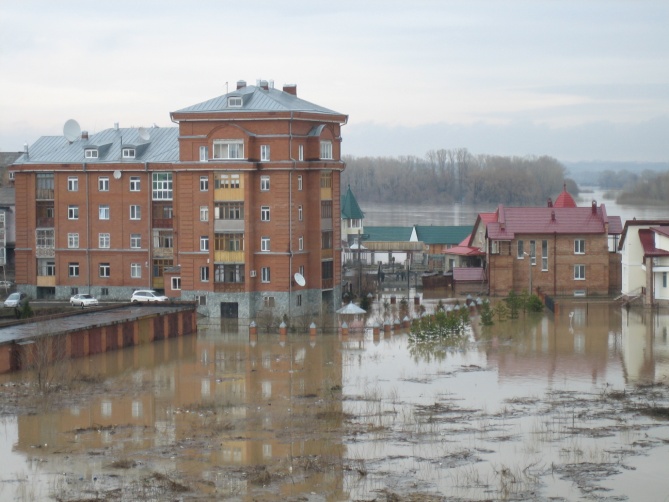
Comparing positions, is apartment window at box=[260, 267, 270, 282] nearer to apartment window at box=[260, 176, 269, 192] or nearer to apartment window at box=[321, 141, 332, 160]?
apartment window at box=[260, 176, 269, 192]

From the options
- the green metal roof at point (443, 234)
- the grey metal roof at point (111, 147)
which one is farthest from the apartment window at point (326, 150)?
the green metal roof at point (443, 234)

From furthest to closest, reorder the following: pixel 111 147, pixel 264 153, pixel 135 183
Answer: pixel 111 147, pixel 135 183, pixel 264 153

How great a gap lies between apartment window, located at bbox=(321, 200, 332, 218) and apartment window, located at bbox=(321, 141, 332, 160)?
165 cm

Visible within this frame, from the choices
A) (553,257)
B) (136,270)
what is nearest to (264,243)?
(136,270)

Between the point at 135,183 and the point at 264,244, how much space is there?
688 cm

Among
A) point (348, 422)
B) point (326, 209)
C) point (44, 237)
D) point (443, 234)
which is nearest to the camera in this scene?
point (348, 422)

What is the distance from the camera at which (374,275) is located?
5991cm

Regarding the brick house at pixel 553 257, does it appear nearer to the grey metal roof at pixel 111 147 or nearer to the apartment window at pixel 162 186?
the apartment window at pixel 162 186

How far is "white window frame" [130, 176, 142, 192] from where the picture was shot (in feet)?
158

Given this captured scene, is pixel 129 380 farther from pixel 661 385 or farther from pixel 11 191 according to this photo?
pixel 11 191

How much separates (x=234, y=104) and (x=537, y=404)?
20.4 metres

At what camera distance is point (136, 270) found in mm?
48219

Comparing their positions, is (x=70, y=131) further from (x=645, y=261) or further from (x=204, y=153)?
(x=645, y=261)

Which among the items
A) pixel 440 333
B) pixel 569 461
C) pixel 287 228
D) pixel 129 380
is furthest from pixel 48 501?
pixel 287 228
